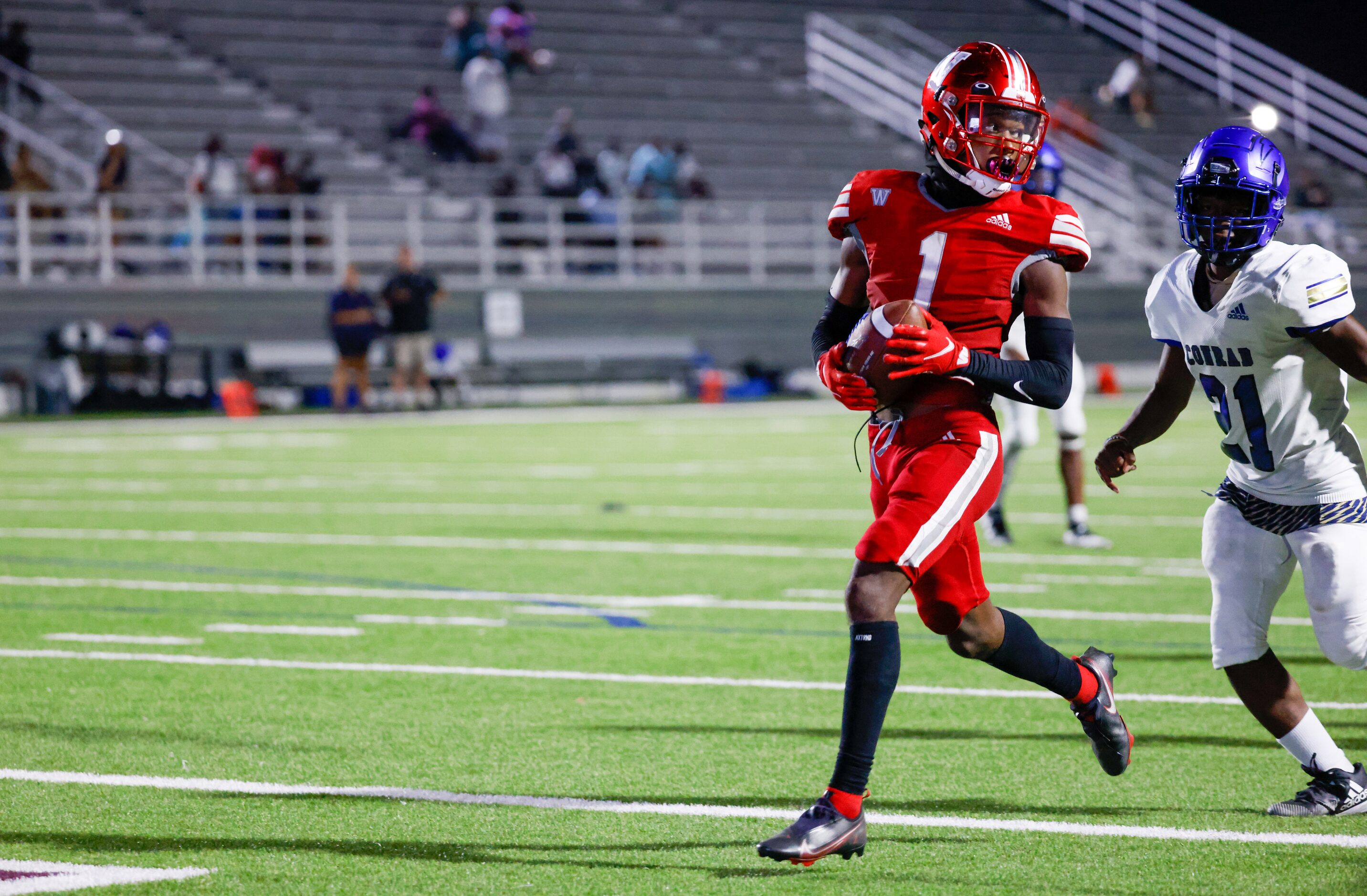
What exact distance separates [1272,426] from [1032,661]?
880 mm

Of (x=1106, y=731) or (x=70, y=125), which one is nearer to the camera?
(x=1106, y=731)

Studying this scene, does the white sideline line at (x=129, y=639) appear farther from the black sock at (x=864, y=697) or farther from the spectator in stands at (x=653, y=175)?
the spectator in stands at (x=653, y=175)

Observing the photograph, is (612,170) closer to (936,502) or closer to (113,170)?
(113,170)

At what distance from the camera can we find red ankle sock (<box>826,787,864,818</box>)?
12.7 ft

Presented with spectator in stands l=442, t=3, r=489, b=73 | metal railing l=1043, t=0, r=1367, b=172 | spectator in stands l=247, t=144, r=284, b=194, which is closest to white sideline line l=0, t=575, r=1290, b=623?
spectator in stands l=247, t=144, r=284, b=194

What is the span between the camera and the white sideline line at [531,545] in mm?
9367

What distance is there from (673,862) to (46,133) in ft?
82.0

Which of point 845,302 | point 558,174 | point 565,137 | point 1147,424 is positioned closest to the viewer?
point 845,302

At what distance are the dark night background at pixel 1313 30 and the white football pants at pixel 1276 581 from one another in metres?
27.6

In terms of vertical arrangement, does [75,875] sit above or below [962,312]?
below

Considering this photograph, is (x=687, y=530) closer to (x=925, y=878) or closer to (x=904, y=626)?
(x=904, y=626)

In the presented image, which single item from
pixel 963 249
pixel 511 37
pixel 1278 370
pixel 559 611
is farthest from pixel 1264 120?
pixel 511 37

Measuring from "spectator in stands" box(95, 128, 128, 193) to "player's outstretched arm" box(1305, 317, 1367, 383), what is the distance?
2302 cm

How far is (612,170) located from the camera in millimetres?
28797
